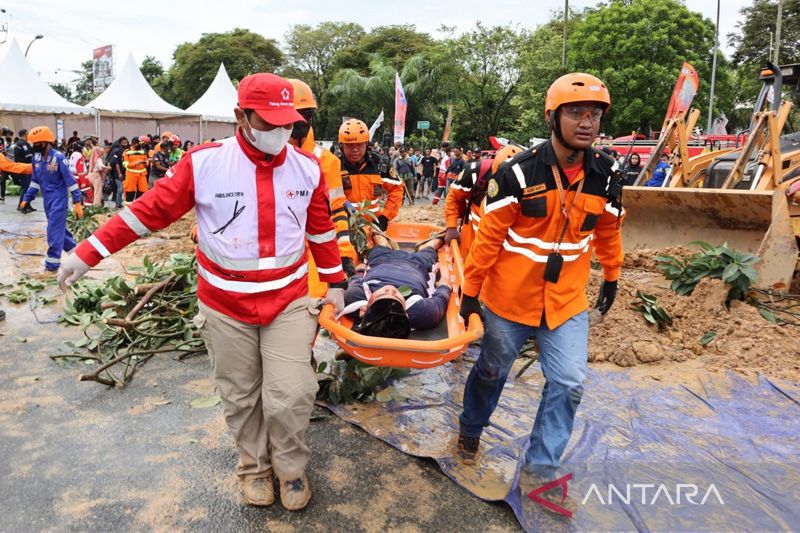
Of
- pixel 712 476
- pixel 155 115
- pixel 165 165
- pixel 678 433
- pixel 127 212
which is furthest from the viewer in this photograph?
pixel 155 115

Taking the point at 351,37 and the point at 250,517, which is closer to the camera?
the point at 250,517

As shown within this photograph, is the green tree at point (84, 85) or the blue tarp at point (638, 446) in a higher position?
the green tree at point (84, 85)

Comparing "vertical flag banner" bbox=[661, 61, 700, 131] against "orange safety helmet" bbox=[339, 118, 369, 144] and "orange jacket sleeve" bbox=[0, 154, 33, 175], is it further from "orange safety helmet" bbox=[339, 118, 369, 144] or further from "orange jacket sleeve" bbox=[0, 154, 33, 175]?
"orange jacket sleeve" bbox=[0, 154, 33, 175]

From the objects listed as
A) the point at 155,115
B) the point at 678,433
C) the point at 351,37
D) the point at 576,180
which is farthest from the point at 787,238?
the point at 351,37

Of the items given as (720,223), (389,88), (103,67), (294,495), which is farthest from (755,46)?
(103,67)

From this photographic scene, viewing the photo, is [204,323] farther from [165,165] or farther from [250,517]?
[165,165]

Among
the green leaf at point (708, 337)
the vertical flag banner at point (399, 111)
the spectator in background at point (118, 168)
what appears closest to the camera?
the green leaf at point (708, 337)

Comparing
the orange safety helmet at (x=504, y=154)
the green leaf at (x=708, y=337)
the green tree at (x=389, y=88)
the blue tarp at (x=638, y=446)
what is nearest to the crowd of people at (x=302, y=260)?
the blue tarp at (x=638, y=446)

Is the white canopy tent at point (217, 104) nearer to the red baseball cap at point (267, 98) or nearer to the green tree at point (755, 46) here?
the red baseball cap at point (267, 98)

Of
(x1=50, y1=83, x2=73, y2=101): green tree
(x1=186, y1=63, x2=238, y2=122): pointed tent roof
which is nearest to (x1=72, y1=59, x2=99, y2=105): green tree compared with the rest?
(x1=50, y1=83, x2=73, y2=101): green tree

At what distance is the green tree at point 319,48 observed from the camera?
4675 cm

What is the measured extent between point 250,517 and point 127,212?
5.04 ft

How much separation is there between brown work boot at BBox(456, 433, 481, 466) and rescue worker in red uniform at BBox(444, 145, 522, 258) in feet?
6.91

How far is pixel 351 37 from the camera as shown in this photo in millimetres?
47562
